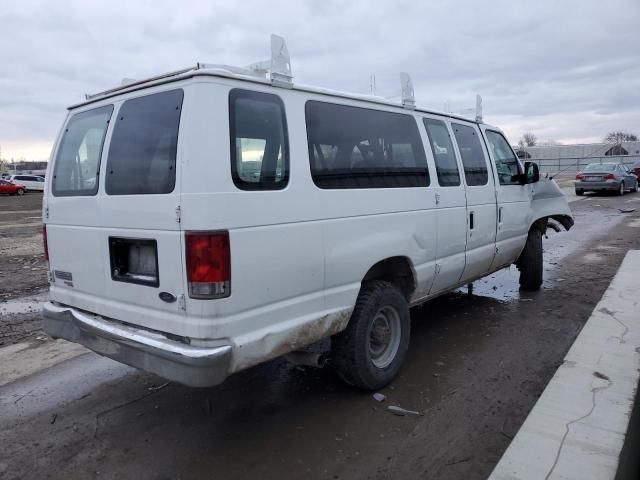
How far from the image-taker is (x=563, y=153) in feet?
182

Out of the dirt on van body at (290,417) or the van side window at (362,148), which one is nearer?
the dirt on van body at (290,417)

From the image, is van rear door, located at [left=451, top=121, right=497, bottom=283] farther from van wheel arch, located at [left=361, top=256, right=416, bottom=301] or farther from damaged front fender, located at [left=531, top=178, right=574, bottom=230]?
damaged front fender, located at [left=531, top=178, right=574, bottom=230]

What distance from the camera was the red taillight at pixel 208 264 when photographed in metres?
2.76

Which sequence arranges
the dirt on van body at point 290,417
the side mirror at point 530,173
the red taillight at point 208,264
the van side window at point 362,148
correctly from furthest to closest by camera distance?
1. the side mirror at point 530,173
2. the van side window at point 362,148
3. the dirt on van body at point 290,417
4. the red taillight at point 208,264

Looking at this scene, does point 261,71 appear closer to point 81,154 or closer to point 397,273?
point 81,154

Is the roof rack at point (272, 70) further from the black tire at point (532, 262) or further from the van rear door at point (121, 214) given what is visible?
the black tire at point (532, 262)

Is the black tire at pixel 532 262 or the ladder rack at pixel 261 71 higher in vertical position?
the ladder rack at pixel 261 71

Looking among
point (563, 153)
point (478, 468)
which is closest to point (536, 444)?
point (478, 468)

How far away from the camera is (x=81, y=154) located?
372 centimetres

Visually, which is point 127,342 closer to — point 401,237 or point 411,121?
point 401,237

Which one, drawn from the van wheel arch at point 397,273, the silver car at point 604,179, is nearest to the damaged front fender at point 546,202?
the van wheel arch at point 397,273

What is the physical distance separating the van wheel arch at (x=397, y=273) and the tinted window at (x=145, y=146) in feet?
5.70

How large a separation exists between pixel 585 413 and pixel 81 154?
13.1ft

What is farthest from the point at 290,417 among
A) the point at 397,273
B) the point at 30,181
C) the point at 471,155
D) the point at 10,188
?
the point at 30,181
